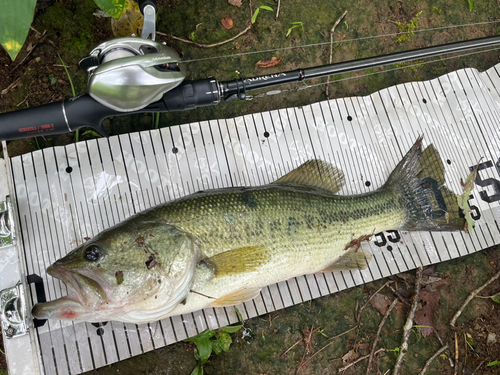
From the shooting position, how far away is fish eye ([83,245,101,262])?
7.92ft

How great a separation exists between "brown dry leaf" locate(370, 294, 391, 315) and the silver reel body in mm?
2849

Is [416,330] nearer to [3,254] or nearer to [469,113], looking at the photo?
[469,113]

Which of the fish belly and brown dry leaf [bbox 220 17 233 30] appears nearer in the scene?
the fish belly

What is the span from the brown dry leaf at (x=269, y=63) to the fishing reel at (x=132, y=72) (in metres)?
1.43

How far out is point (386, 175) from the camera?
3.90 meters

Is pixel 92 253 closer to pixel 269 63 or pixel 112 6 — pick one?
pixel 112 6

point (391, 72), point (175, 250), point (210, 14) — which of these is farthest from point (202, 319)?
point (391, 72)

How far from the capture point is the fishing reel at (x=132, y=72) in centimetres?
245

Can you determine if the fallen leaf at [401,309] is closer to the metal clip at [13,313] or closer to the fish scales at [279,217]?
the fish scales at [279,217]

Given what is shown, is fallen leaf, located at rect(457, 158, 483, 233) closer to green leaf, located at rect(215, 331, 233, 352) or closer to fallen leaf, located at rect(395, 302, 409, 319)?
fallen leaf, located at rect(395, 302, 409, 319)

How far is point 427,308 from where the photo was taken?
12.2 feet

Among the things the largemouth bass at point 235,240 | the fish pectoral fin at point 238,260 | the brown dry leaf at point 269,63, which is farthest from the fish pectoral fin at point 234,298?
the brown dry leaf at point 269,63

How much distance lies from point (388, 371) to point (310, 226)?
1.84 m

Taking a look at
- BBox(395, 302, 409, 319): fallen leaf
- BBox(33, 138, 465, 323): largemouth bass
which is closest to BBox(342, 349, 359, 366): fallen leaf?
BBox(395, 302, 409, 319): fallen leaf
